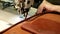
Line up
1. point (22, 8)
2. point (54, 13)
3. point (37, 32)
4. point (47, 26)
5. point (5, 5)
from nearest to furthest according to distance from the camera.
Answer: point (37, 32) < point (47, 26) < point (54, 13) < point (22, 8) < point (5, 5)

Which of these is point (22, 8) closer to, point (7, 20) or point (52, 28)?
point (7, 20)

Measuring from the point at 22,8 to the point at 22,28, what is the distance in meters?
1.10

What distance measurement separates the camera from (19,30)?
1405 mm

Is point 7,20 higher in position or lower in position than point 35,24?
lower

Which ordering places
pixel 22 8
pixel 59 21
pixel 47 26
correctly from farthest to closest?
pixel 22 8
pixel 59 21
pixel 47 26

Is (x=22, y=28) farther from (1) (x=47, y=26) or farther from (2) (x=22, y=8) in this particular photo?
(2) (x=22, y=8)

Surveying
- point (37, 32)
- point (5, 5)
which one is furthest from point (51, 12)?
point (5, 5)

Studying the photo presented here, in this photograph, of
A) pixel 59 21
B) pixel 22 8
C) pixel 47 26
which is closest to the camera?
pixel 47 26

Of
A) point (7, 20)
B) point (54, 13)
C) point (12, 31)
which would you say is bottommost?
point (7, 20)

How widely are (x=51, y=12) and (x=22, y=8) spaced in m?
0.82

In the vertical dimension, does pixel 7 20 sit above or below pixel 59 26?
below

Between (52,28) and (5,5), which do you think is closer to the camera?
(52,28)

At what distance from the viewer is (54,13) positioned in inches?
71.7

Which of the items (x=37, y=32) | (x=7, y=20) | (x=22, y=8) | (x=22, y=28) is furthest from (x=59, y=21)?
(x=7, y=20)
